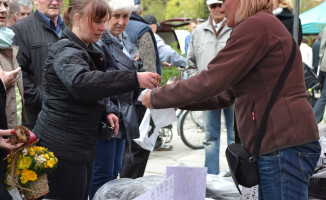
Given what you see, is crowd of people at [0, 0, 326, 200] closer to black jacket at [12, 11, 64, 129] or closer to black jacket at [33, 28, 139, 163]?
black jacket at [33, 28, 139, 163]

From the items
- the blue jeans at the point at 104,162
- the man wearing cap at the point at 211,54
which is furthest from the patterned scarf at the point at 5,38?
the man wearing cap at the point at 211,54

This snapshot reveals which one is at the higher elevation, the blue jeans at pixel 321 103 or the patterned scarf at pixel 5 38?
the patterned scarf at pixel 5 38

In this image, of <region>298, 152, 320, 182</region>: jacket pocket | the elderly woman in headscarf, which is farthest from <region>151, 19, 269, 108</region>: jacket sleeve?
the elderly woman in headscarf

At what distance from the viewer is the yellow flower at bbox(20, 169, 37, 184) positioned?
2203mm

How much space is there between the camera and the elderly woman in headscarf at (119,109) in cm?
336

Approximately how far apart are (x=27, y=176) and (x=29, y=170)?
35mm

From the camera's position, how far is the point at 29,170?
2236mm

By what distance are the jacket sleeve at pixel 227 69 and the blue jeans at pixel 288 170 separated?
415 mm

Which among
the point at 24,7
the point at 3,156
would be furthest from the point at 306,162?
the point at 24,7

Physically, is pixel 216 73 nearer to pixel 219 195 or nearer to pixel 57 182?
pixel 57 182

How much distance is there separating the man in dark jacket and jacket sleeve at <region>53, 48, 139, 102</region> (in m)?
1.43

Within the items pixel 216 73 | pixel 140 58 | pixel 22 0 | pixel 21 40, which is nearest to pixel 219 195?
pixel 140 58

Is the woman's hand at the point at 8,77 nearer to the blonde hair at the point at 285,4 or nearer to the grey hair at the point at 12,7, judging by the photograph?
the grey hair at the point at 12,7

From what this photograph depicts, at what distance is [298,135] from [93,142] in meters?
1.10
